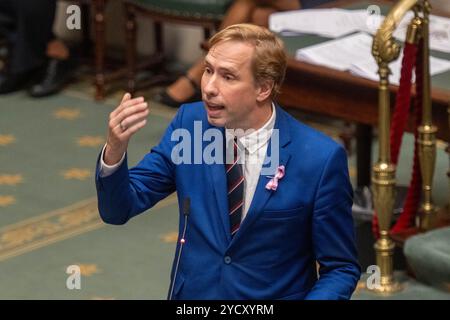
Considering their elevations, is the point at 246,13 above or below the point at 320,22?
below

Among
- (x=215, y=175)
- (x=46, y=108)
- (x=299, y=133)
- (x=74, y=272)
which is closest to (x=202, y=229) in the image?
(x=215, y=175)

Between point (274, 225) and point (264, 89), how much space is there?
35 cm

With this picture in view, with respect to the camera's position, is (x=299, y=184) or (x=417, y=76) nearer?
(x=299, y=184)

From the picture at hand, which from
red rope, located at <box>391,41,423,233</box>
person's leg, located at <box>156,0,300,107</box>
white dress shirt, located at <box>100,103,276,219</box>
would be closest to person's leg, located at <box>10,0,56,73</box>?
person's leg, located at <box>156,0,300,107</box>

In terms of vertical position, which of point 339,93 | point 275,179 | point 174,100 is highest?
point 275,179

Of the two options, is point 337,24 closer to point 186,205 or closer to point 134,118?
point 186,205

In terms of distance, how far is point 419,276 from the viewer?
16.3 ft

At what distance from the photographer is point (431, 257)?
4.83m

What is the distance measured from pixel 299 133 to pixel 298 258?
0.33 meters

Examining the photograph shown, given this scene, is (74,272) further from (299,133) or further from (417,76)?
(299,133)

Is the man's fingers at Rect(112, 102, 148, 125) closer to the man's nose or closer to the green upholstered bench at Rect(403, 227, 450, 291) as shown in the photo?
the man's nose

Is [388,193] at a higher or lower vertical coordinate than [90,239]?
higher

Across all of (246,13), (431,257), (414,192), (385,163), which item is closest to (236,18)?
(246,13)

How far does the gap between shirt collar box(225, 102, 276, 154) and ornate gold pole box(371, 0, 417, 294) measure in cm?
158
